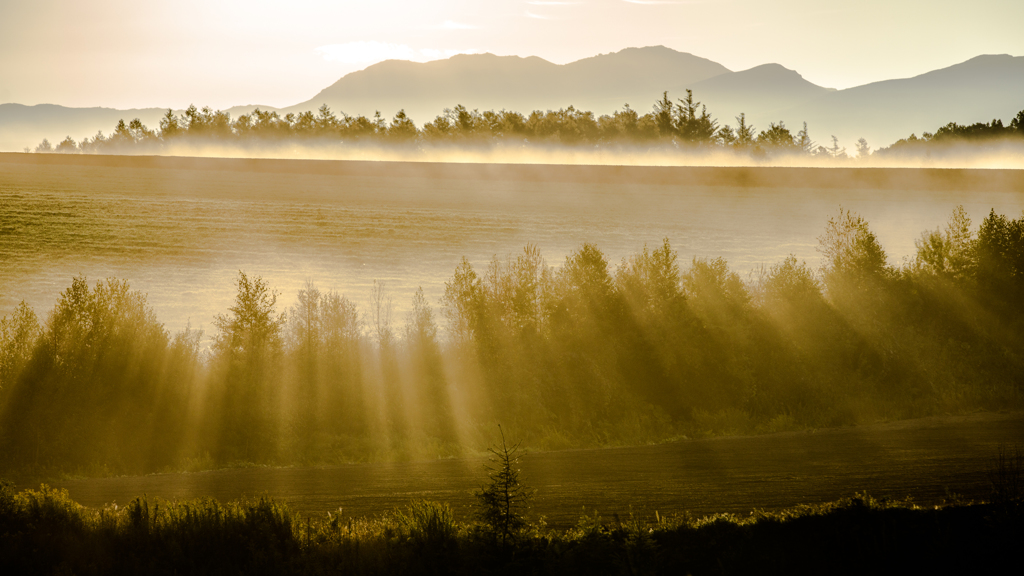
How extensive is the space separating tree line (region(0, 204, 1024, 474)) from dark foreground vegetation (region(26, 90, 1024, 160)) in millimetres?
6332

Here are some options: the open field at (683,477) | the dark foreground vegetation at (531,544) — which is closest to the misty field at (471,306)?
the open field at (683,477)

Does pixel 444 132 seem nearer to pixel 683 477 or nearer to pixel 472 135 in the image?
pixel 472 135

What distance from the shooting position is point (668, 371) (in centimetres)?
3628

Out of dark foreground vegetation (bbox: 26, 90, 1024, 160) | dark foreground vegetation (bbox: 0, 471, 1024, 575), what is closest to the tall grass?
dark foreground vegetation (bbox: 0, 471, 1024, 575)

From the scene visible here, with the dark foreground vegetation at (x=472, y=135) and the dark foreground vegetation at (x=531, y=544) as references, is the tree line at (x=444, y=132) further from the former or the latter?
the dark foreground vegetation at (x=531, y=544)

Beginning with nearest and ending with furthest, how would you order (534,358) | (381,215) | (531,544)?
1. (531,544)
2. (534,358)
3. (381,215)

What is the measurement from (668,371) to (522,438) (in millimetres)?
9860

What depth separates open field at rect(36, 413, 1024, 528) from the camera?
2102 centimetres

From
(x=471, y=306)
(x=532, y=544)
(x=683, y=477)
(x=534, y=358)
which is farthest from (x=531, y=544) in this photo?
(x=471, y=306)

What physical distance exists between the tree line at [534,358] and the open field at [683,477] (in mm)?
2879

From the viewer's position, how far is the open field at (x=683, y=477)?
21.0 metres

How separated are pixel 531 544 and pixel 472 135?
3511 centimetres

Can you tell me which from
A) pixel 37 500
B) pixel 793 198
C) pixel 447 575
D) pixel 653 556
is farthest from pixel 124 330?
pixel 793 198

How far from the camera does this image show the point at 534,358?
3734 centimetres
